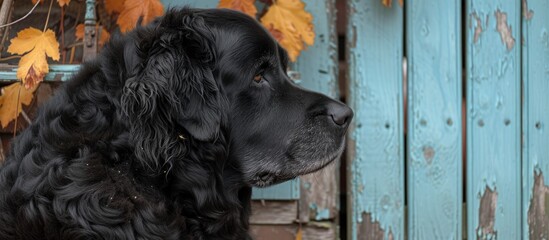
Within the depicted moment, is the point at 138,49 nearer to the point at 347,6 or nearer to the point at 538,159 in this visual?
the point at 347,6

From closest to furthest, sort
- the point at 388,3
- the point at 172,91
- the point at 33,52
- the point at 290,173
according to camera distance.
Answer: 1. the point at 172,91
2. the point at 290,173
3. the point at 33,52
4. the point at 388,3

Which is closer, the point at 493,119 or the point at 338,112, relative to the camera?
the point at 338,112

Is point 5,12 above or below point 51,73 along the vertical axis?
above

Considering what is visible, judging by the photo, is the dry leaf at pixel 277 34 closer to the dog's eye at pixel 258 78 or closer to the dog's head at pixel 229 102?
the dog's head at pixel 229 102

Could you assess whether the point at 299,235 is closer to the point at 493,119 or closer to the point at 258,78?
the point at 493,119

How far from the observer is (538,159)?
3.66 m

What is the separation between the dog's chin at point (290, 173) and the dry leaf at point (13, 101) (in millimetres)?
1384

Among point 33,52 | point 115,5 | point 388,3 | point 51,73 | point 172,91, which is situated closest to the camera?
point 172,91

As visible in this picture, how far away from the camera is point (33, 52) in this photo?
2945 mm

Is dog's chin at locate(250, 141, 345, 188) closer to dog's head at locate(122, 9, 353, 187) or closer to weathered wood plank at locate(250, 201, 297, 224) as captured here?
dog's head at locate(122, 9, 353, 187)

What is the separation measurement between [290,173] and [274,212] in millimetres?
1216

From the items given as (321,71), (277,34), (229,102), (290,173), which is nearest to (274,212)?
(321,71)

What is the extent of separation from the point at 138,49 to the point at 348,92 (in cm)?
166

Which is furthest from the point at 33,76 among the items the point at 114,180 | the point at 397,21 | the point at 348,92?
the point at 397,21
